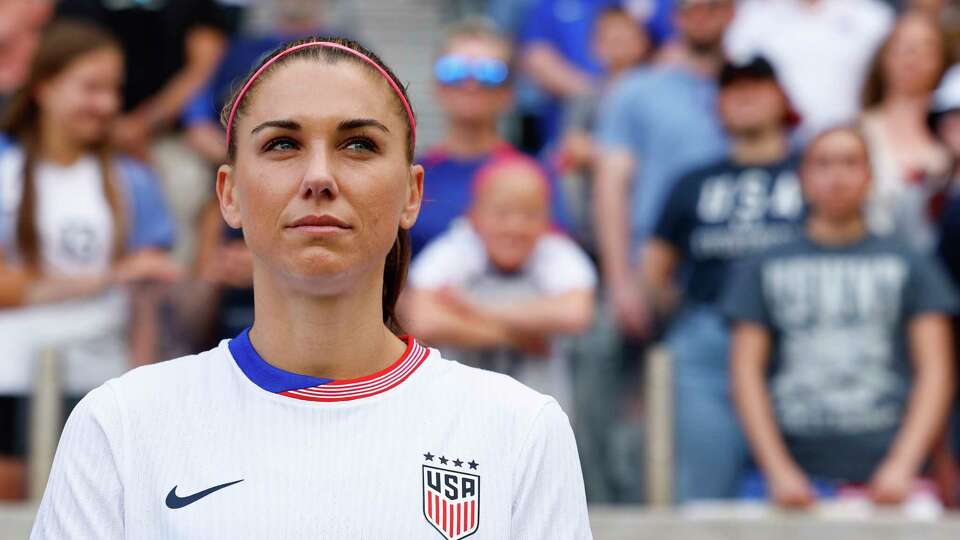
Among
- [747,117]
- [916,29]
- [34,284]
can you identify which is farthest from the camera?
[916,29]

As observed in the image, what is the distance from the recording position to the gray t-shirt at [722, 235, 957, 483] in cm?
597

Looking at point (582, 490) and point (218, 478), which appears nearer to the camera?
point (218, 478)

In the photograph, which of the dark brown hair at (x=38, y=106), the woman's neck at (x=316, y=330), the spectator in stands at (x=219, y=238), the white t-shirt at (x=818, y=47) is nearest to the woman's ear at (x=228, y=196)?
the woman's neck at (x=316, y=330)

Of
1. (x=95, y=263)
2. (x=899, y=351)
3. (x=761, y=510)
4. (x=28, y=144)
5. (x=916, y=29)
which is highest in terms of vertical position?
(x=916, y=29)

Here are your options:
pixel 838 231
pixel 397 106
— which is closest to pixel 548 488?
pixel 397 106

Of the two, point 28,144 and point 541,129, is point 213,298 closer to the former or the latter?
point 28,144

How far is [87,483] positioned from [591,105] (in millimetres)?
6109

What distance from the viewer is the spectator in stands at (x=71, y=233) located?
580 cm

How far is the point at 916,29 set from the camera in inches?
291

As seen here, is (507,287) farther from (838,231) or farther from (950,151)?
(950,151)

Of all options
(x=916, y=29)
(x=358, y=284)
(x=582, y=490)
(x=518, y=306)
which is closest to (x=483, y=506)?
(x=582, y=490)

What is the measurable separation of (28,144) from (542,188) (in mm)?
2130

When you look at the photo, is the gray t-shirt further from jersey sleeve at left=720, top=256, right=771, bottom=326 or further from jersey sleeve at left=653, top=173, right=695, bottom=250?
jersey sleeve at left=653, top=173, right=695, bottom=250

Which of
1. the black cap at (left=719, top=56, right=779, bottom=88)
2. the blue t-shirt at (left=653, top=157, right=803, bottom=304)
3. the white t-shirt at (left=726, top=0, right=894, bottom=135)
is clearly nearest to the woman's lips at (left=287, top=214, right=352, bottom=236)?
the blue t-shirt at (left=653, top=157, right=803, bottom=304)
